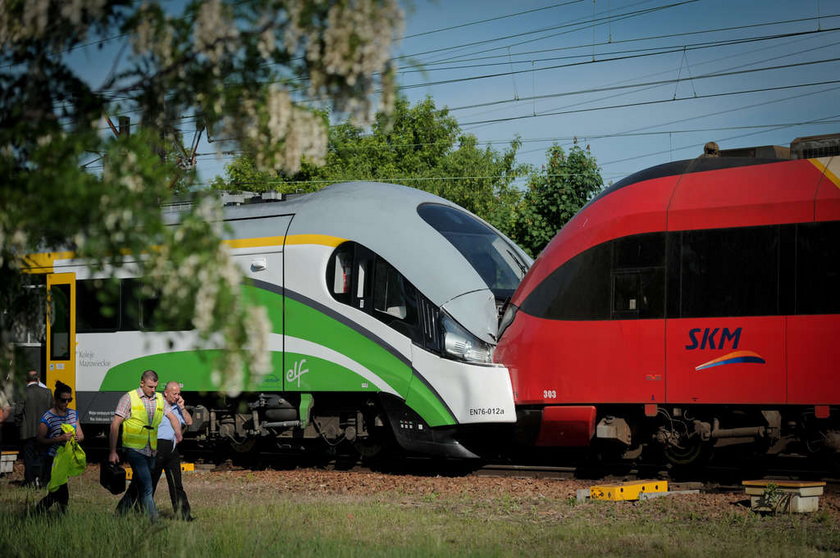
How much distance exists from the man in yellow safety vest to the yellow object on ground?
522 cm

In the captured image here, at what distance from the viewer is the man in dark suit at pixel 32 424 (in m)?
15.5

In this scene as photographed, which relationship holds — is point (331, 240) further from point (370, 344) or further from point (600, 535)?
point (600, 535)

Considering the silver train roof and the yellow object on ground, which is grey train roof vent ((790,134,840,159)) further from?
the yellow object on ground

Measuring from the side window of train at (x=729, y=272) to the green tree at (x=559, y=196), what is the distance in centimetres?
1464

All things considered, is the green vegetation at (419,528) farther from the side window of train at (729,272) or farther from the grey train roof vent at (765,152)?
the grey train roof vent at (765,152)

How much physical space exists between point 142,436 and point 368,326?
4.85m

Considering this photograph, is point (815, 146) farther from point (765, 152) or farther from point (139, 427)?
point (139, 427)

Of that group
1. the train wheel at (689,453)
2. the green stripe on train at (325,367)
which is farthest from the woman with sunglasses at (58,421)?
the train wheel at (689,453)

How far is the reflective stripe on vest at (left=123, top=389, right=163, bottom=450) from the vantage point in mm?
10477

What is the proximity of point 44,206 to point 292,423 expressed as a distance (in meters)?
11.1

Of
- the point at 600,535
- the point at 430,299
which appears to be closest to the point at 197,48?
the point at 600,535

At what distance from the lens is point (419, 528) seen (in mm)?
10523

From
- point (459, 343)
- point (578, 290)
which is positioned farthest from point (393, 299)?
point (578, 290)

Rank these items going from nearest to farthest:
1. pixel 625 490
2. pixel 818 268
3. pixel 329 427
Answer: pixel 625 490
pixel 818 268
pixel 329 427
